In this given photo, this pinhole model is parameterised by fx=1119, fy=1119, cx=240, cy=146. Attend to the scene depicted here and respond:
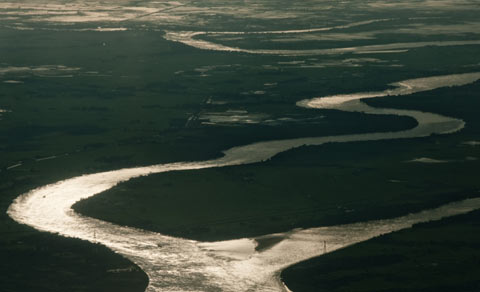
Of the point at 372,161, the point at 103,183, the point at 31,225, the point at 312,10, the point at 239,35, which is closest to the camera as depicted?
the point at 31,225

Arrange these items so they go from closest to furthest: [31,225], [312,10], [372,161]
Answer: [31,225], [372,161], [312,10]

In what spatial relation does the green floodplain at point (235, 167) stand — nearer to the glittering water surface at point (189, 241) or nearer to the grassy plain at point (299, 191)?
the grassy plain at point (299, 191)

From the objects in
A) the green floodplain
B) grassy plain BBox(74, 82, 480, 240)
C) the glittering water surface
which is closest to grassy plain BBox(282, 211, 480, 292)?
the green floodplain

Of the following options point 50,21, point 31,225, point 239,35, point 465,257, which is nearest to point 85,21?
point 50,21

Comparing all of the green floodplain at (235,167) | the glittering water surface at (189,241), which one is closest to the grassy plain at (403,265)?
the green floodplain at (235,167)

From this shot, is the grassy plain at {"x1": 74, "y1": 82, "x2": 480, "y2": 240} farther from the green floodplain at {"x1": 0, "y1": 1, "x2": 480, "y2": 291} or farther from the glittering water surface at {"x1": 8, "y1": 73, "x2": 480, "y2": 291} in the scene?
the glittering water surface at {"x1": 8, "y1": 73, "x2": 480, "y2": 291}

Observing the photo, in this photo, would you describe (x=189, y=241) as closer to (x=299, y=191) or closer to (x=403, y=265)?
(x=403, y=265)

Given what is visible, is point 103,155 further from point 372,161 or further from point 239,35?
point 239,35
